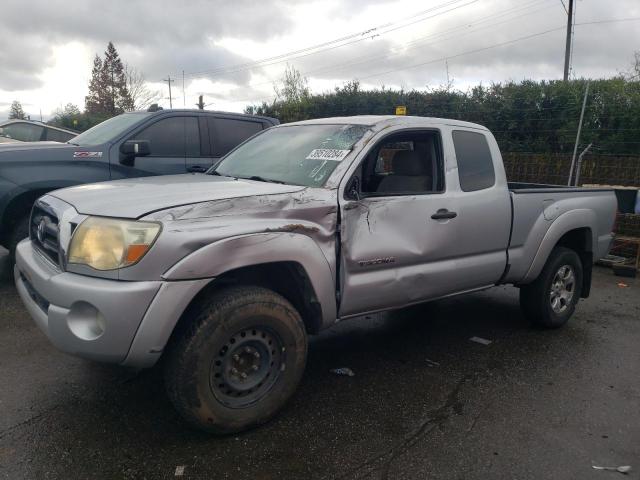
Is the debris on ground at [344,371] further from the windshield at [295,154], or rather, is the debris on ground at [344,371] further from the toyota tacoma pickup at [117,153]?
the toyota tacoma pickup at [117,153]

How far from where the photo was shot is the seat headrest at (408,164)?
159 inches

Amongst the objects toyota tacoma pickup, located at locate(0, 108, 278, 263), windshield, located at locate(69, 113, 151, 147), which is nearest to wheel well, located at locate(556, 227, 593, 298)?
toyota tacoma pickup, located at locate(0, 108, 278, 263)

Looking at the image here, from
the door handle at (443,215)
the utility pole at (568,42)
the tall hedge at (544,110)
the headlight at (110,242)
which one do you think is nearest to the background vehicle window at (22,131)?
the tall hedge at (544,110)

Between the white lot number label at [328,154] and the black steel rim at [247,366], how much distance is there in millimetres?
1228

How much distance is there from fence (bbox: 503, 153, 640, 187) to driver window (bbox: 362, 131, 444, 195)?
6158 millimetres

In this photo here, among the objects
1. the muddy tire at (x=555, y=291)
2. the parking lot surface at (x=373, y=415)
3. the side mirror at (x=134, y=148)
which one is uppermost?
the side mirror at (x=134, y=148)

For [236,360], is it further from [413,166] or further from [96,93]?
[96,93]

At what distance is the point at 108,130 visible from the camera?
6340mm

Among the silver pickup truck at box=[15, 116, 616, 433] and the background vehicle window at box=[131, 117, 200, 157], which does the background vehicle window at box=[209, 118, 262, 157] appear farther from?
the silver pickup truck at box=[15, 116, 616, 433]

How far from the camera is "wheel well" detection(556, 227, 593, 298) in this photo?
5062 millimetres

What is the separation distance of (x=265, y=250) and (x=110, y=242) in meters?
0.79

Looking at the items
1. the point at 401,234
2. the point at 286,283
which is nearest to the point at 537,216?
the point at 401,234

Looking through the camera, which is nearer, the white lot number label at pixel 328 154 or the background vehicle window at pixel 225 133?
the white lot number label at pixel 328 154

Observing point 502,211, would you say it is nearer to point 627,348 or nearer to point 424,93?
point 627,348
